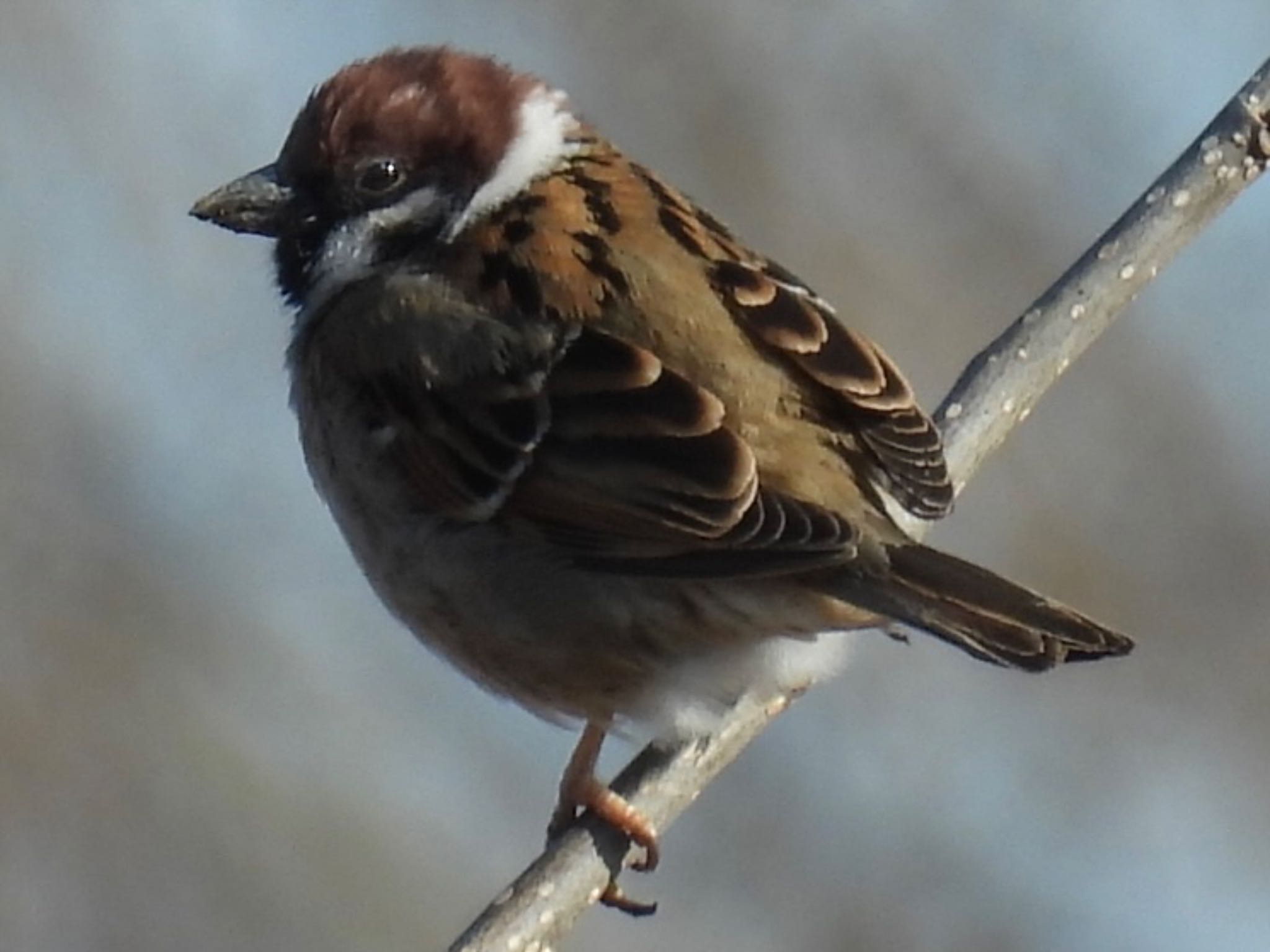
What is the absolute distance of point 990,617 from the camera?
4617mm

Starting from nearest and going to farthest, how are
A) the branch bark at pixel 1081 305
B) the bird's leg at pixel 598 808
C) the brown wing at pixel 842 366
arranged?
the bird's leg at pixel 598 808 → the brown wing at pixel 842 366 → the branch bark at pixel 1081 305

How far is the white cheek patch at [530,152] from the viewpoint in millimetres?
5523

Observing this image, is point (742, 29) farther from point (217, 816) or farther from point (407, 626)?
point (407, 626)

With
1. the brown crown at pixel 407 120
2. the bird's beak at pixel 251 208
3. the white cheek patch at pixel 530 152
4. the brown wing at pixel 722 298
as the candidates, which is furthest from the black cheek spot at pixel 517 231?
the bird's beak at pixel 251 208

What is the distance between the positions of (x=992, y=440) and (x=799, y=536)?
0.71 meters

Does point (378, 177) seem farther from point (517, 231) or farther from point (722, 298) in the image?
point (722, 298)

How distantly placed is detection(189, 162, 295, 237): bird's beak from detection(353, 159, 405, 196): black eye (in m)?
0.15

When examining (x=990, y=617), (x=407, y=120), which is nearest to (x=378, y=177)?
(x=407, y=120)

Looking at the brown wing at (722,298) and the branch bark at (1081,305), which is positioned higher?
the branch bark at (1081,305)

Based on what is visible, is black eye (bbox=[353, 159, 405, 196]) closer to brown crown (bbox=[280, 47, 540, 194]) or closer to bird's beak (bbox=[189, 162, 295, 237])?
brown crown (bbox=[280, 47, 540, 194])

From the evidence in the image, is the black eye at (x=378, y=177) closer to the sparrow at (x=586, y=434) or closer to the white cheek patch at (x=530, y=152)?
the sparrow at (x=586, y=434)

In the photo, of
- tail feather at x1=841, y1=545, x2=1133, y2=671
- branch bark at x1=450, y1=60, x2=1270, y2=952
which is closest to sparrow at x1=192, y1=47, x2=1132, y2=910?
tail feather at x1=841, y1=545, x2=1133, y2=671

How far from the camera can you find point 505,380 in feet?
16.9

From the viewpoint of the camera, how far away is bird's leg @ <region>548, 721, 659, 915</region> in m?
4.96
